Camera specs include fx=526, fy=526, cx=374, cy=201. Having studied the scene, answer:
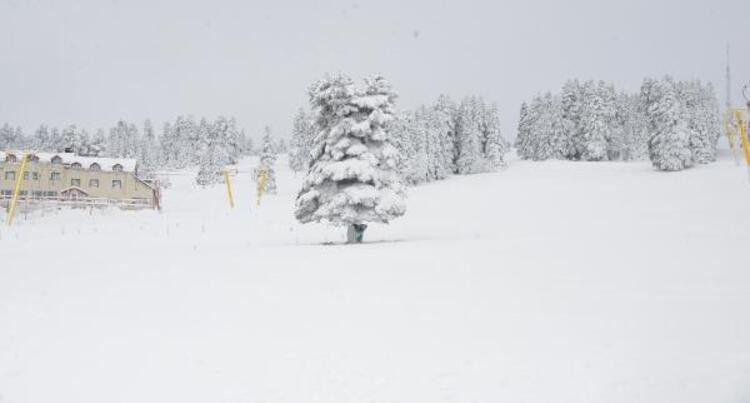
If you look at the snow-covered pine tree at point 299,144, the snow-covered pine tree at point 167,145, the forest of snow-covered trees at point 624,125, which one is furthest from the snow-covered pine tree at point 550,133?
the snow-covered pine tree at point 167,145

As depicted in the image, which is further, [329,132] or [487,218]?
[487,218]

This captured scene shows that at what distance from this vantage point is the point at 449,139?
87375 millimetres

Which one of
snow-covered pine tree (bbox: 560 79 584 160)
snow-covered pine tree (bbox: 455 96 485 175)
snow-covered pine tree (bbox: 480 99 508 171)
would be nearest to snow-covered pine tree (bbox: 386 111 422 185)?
snow-covered pine tree (bbox: 455 96 485 175)

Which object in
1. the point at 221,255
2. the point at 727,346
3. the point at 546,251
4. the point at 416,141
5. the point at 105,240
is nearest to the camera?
the point at 727,346

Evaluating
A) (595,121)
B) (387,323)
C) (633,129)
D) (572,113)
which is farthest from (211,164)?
(387,323)

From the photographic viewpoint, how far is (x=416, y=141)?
8106 centimetres

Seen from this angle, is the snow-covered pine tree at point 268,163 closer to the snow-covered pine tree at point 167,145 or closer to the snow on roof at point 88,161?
the snow on roof at point 88,161

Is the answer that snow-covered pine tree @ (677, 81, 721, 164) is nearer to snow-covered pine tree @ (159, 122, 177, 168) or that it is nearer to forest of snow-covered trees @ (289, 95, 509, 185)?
forest of snow-covered trees @ (289, 95, 509, 185)

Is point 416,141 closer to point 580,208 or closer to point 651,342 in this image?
point 580,208

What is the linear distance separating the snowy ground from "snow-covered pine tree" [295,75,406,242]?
9.75ft

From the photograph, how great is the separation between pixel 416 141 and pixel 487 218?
135ft

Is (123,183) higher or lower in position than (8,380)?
higher

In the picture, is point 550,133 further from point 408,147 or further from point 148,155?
point 148,155

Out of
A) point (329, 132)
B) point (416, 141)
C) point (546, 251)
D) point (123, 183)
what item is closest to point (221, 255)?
point (329, 132)
